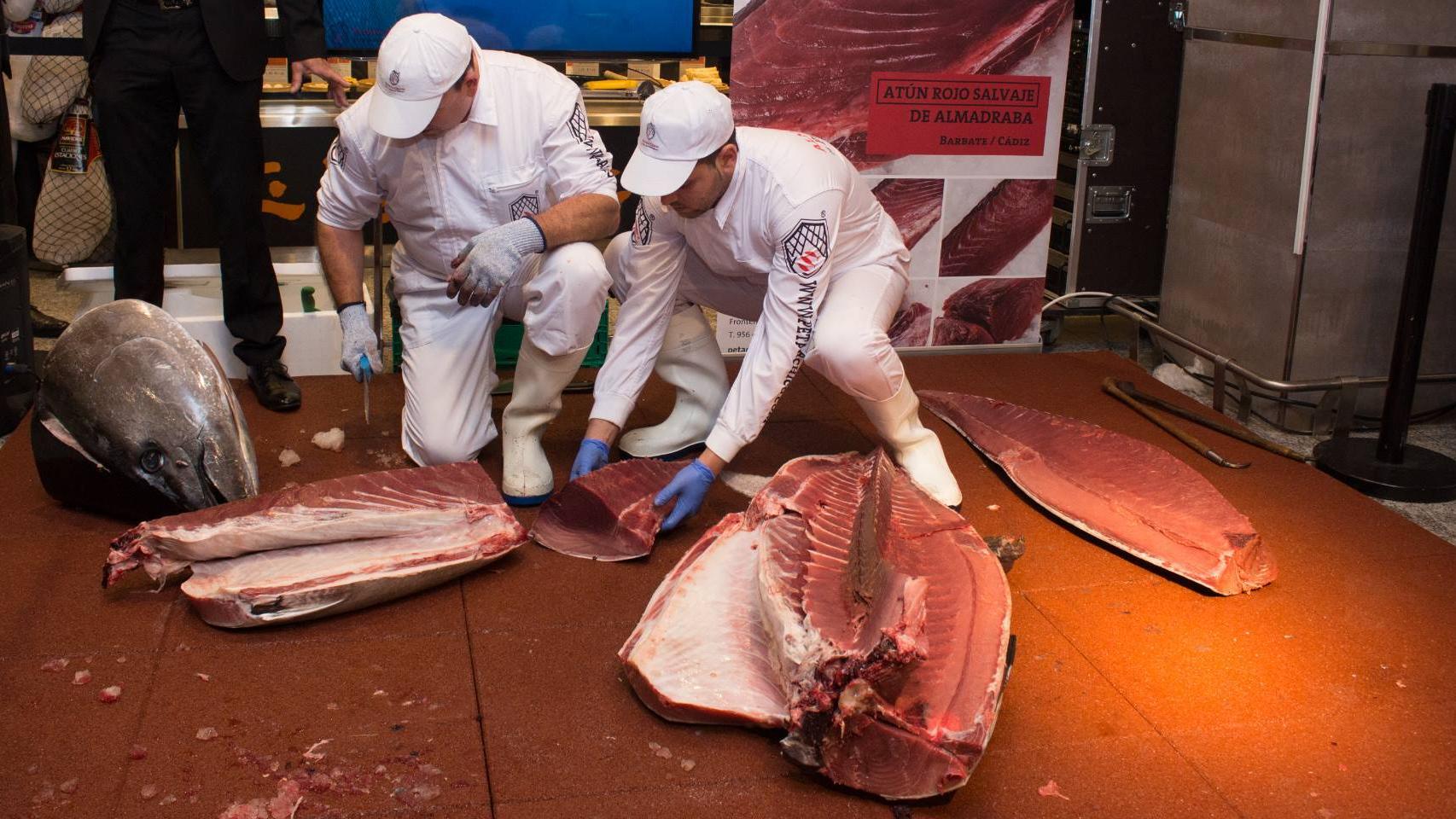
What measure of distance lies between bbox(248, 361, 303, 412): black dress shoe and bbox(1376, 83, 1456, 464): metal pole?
3.31 metres

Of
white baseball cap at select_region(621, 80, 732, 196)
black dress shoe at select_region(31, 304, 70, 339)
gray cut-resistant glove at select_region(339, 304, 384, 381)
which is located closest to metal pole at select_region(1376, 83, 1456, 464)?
white baseball cap at select_region(621, 80, 732, 196)

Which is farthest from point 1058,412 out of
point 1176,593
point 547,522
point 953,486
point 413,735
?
point 413,735

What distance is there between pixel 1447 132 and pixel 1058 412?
135cm

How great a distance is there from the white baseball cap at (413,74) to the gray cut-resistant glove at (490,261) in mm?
316

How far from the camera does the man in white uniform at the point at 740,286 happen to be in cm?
317

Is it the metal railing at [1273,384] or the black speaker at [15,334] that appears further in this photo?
the metal railing at [1273,384]

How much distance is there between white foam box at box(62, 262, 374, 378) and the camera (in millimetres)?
4243

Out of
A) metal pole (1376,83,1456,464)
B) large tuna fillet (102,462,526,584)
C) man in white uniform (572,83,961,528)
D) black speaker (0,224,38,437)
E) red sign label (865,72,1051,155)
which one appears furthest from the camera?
red sign label (865,72,1051,155)

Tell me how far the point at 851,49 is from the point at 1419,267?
1.92 metres

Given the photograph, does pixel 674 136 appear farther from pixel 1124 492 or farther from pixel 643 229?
pixel 1124 492

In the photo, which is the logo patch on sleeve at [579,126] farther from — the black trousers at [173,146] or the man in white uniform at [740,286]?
the black trousers at [173,146]

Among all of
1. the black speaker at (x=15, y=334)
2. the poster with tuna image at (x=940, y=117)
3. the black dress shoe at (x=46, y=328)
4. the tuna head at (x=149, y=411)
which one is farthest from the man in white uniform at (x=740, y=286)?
the black dress shoe at (x=46, y=328)

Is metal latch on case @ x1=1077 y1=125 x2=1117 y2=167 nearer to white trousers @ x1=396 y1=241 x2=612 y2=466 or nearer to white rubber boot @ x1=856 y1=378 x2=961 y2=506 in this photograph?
white rubber boot @ x1=856 y1=378 x2=961 y2=506

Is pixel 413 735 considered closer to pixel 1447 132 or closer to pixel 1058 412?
pixel 1058 412
